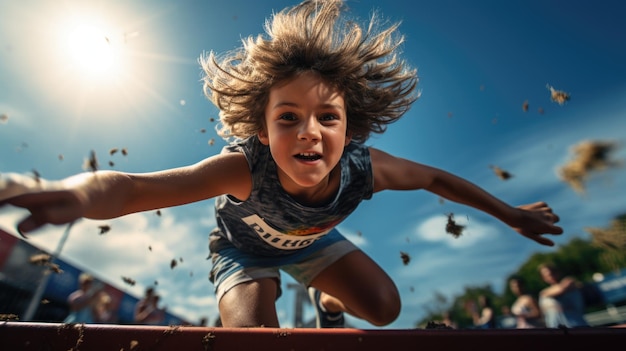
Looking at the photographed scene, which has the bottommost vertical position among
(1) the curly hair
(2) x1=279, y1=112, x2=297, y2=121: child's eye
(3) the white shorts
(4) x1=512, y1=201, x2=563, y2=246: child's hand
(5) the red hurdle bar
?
(5) the red hurdle bar

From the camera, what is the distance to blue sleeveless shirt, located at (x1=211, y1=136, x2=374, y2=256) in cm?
264

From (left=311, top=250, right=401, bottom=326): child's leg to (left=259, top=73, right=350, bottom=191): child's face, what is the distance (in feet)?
3.61

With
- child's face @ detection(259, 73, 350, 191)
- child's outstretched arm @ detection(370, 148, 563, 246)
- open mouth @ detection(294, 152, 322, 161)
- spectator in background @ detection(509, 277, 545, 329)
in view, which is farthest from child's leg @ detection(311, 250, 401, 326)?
spectator in background @ detection(509, 277, 545, 329)

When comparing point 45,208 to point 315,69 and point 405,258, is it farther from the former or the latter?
point 405,258

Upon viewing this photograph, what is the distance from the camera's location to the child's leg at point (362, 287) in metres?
3.06

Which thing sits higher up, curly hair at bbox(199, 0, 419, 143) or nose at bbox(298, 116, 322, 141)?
curly hair at bbox(199, 0, 419, 143)

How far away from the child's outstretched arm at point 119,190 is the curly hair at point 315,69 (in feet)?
1.88


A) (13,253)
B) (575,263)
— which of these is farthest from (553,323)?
(575,263)

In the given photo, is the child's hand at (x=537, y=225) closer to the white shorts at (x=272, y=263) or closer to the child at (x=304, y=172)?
the child at (x=304, y=172)

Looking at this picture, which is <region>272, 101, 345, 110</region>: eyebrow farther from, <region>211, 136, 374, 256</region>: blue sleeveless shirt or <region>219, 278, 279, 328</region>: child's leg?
<region>219, 278, 279, 328</region>: child's leg

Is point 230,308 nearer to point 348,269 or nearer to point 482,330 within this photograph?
point 348,269

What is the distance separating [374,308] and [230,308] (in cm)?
114

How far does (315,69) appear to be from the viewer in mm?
2768

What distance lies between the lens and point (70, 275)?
43.4 ft
